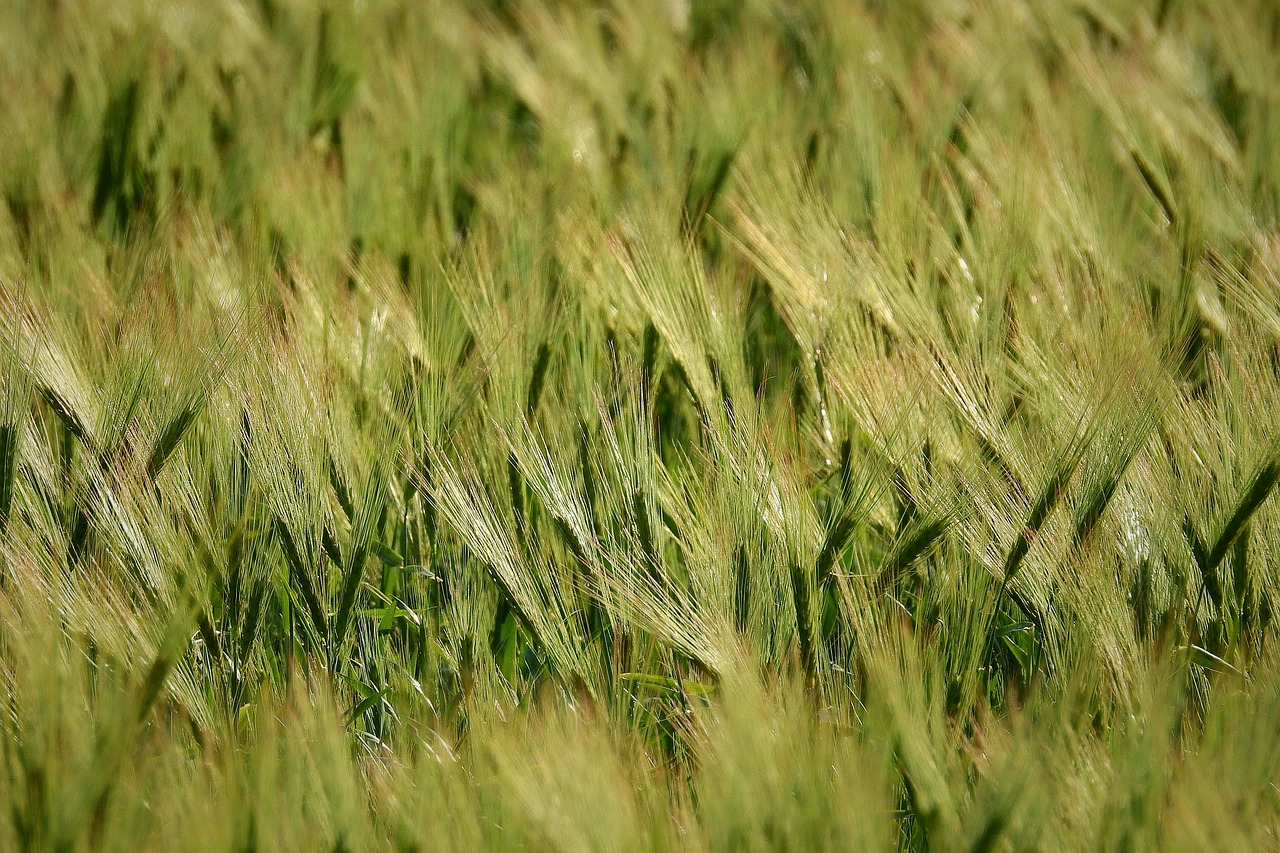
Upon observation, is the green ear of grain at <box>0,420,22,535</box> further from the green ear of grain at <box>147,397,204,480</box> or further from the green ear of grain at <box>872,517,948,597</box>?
the green ear of grain at <box>872,517,948,597</box>

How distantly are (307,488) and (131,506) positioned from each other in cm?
12

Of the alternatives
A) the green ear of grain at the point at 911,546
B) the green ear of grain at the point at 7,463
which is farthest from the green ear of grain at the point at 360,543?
the green ear of grain at the point at 911,546

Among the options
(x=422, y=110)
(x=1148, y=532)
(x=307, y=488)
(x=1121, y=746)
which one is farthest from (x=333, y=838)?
(x=422, y=110)

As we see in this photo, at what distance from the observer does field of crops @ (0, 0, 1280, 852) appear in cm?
61

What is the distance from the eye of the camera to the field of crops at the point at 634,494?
0.61 m

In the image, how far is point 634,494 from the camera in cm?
86

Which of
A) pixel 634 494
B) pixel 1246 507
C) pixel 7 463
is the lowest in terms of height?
pixel 7 463

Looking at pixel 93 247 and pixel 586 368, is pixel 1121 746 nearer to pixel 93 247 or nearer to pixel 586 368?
pixel 586 368

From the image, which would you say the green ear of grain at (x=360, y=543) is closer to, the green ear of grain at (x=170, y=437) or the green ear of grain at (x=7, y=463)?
the green ear of grain at (x=170, y=437)

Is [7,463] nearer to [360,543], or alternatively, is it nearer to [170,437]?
[170,437]

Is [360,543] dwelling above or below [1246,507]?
below

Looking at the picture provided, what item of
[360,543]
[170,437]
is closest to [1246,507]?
[360,543]

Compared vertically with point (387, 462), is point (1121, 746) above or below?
above

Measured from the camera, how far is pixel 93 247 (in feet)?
3.75
